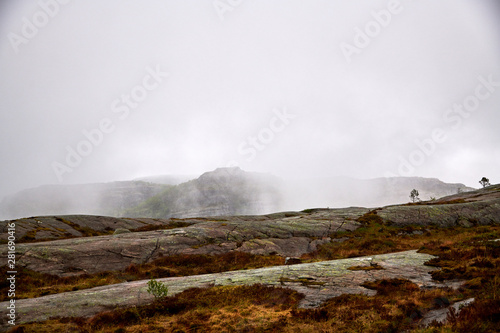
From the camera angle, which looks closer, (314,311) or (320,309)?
(314,311)

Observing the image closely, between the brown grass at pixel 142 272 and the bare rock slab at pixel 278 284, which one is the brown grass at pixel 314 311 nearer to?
the bare rock slab at pixel 278 284

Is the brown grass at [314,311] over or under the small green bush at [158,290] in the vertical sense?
under

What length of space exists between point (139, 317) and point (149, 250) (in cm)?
2276

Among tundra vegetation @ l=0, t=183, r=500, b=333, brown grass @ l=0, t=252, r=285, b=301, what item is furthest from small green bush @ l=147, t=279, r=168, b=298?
brown grass @ l=0, t=252, r=285, b=301

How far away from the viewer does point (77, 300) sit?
56.2 feet

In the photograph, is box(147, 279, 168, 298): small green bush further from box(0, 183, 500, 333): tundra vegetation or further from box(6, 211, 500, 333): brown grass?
box(6, 211, 500, 333): brown grass

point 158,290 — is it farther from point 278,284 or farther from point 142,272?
point 142,272

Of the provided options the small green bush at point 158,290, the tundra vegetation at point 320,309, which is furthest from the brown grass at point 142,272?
the small green bush at point 158,290

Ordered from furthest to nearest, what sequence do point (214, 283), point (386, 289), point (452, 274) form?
point (214, 283), point (452, 274), point (386, 289)

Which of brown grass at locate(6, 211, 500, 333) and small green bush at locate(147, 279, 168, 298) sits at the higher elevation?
small green bush at locate(147, 279, 168, 298)

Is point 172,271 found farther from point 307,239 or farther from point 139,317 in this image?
point 307,239

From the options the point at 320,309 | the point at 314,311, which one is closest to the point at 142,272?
the point at 314,311

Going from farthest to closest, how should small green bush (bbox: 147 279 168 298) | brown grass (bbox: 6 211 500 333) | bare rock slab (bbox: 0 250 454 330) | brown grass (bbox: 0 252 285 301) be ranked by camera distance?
brown grass (bbox: 0 252 285 301) → small green bush (bbox: 147 279 168 298) → bare rock slab (bbox: 0 250 454 330) → brown grass (bbox: 6 211 500 333)

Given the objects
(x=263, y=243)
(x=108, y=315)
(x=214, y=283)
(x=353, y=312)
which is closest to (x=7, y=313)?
(x=108, y=315)
